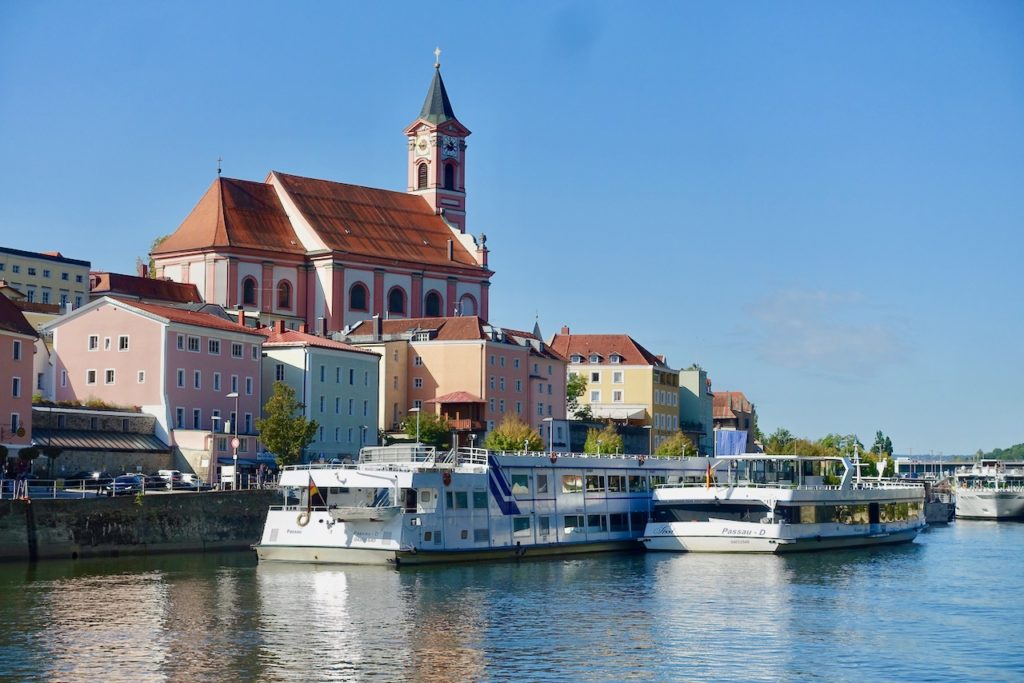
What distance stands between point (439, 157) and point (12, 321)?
71907 millimetres

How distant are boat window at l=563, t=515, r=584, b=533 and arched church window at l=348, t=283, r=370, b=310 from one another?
201ft

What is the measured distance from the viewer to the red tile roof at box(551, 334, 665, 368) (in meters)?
150

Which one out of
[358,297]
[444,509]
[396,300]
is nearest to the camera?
[444,509]

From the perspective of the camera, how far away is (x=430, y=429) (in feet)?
362

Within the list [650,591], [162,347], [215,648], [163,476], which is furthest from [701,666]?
[162,347]

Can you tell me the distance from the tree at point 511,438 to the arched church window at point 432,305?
82.8ft

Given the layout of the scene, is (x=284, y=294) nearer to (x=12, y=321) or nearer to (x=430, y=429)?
(x=430, y=429)

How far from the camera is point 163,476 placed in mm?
76875

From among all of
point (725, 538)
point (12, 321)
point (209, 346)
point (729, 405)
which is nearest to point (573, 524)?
point (725, 538)

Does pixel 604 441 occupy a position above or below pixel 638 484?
above

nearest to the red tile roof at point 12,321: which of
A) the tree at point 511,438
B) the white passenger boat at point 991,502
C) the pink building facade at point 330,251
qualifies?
the tree at point 511,438

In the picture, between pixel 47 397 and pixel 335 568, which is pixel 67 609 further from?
pixel 47 397

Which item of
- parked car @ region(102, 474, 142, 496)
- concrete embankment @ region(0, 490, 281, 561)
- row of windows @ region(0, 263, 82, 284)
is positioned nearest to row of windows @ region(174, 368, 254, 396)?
concrete embankment @ region(0, 490, 281, 561)

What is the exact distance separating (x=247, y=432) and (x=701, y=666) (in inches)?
2339
